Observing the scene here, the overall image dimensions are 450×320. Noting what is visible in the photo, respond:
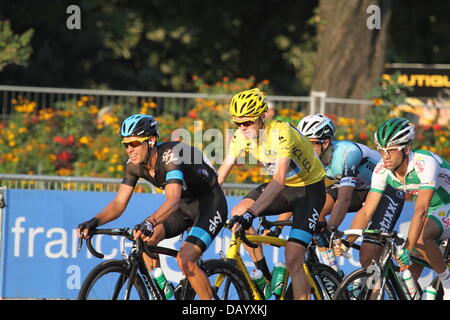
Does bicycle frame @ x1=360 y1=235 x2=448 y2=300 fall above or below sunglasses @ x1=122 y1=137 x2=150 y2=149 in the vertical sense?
below

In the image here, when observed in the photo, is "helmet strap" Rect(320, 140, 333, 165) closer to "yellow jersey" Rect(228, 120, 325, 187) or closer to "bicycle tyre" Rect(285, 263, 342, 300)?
"yellow jersey" Rect(228, 120, 325, 187)

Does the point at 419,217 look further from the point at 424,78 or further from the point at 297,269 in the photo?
the point at 424,78

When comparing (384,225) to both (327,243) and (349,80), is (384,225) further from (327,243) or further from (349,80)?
(349,80)

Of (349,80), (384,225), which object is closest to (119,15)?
(349,80)

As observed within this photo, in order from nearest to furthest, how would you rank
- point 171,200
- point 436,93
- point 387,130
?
point 171,200, point 387,130, point 436,93

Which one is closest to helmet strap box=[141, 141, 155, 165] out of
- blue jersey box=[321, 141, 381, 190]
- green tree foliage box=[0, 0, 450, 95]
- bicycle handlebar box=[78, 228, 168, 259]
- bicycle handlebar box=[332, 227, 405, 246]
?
bicycle handlebar box=[78, 228, 168, 259]

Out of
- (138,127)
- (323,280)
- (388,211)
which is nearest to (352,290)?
(323,280)

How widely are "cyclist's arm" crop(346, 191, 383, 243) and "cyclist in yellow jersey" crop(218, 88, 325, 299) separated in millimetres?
444

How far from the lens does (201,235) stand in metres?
7.55

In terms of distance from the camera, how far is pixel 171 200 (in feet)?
23.5

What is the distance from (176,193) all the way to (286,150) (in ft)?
3.83

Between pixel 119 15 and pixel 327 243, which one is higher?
pixel 119 15

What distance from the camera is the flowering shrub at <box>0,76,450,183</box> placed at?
13.2 meters

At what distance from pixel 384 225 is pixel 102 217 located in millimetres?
2830
